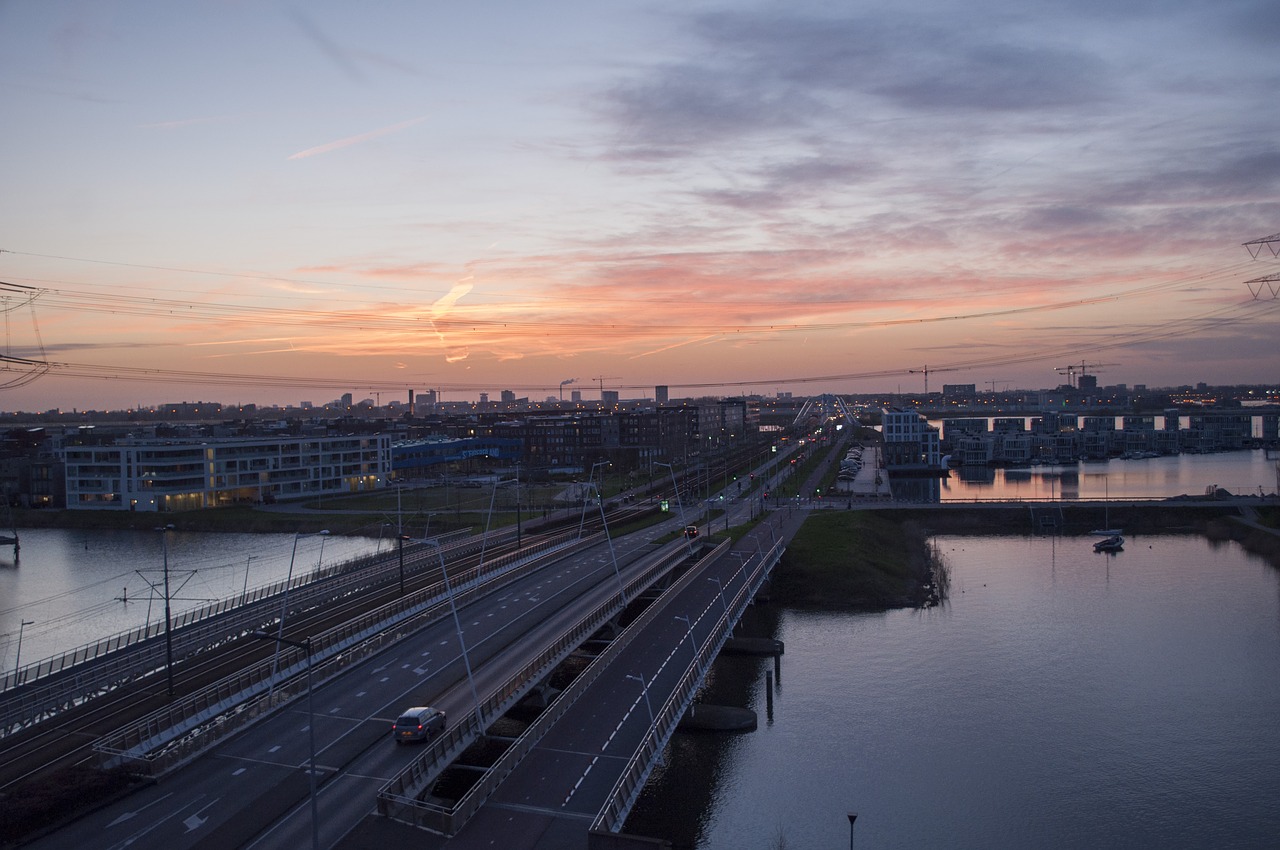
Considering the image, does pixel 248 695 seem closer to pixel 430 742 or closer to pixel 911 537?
pixel 430 742

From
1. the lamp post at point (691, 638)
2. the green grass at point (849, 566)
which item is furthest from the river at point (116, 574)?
the green grass at point (849, 566)

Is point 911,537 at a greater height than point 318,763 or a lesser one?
lesser

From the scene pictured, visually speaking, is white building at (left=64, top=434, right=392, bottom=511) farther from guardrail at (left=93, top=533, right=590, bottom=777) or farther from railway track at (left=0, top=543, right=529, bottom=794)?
guardrail at (left=93, top=533, right=590, bottom=777)

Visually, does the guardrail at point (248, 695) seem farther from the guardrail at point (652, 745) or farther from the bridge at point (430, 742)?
the guardrail at point (652, 745)

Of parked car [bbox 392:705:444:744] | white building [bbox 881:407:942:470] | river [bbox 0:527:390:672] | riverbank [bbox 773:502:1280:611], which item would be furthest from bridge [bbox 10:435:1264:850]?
white building [bbox 881:407:942:470]

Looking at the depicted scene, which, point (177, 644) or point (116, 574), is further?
point (116, 574)

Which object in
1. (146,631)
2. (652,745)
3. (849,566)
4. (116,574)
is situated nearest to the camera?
(652,745)

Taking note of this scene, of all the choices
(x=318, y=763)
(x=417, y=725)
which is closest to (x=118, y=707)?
(x=318, y=763)

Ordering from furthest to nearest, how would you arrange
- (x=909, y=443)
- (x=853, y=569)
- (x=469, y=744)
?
(x=909, y=443)
(x=853, y=569)
(x=469, y=744)
